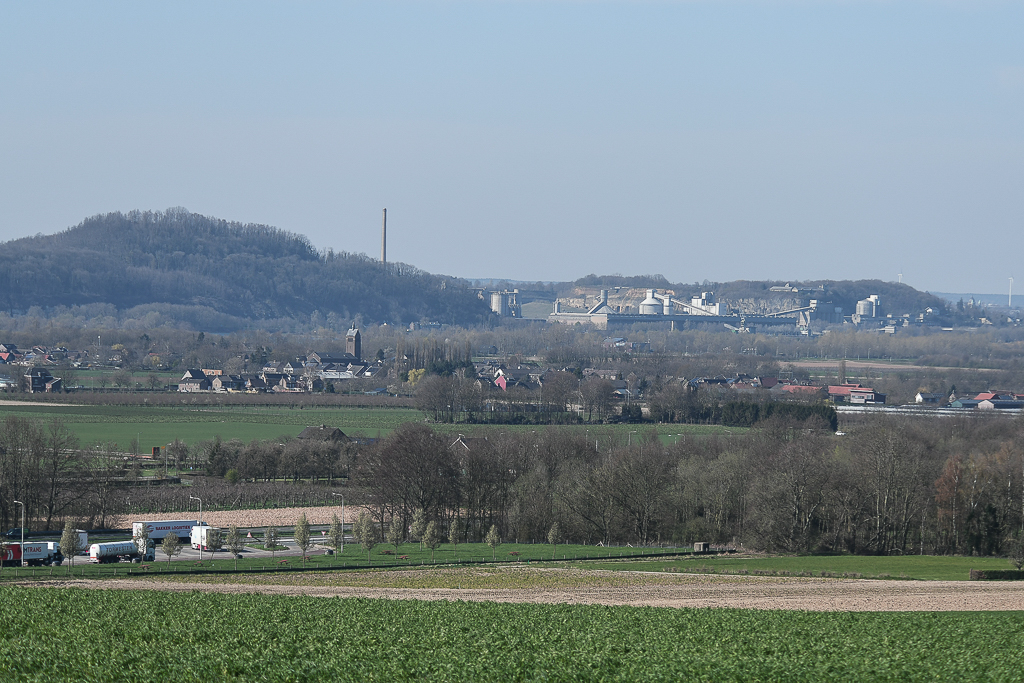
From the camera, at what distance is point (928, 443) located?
155 ft

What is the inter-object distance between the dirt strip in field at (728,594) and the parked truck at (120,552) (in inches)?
191

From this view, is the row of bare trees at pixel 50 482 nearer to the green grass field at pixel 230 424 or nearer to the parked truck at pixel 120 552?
the parked truck at pixel 120 552

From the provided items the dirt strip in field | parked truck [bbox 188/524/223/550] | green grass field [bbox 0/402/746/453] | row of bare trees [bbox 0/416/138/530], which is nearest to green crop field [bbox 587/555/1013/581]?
the dirt strip in field

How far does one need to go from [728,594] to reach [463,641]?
32.8 feet

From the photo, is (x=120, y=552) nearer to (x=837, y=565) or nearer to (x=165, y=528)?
(x=165, y=528)

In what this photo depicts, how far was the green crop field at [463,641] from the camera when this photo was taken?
46.3 ft

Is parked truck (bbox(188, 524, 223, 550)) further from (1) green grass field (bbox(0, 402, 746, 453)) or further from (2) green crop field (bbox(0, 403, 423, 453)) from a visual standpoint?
(2) green crop field (bbox(0, 403, 423, 453))

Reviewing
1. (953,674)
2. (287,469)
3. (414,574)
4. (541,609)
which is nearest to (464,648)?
(541,609)

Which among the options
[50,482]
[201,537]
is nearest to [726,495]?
[201,537]

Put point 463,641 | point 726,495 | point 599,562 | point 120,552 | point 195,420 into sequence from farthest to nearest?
point 195,420 → point 726,495 → point 599,562 → point 120,552 → point 463,641

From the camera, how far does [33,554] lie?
29891mm

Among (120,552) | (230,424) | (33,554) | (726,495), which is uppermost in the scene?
(726,495)

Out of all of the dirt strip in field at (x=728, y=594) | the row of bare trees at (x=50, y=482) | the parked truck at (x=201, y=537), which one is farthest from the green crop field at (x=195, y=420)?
the dirt strip in field at (x=728, y=594)

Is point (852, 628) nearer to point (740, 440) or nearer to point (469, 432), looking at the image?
point (740, 440)
